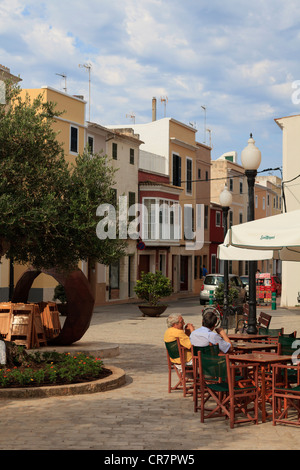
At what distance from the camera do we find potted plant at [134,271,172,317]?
25656 millimetres

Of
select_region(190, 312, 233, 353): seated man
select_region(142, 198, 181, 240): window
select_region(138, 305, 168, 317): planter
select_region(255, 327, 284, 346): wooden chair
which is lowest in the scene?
select_region(138, 305, 168, 317): planter

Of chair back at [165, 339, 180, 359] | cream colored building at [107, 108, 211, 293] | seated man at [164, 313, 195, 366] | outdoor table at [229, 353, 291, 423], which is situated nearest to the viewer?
outdoor table at [229, 353, 291, 423]

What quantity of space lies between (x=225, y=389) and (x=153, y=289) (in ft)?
58.0

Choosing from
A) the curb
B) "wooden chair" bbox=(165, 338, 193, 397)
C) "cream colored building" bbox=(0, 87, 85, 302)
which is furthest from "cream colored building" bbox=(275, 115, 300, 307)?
the curb

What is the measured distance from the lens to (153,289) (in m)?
25.7

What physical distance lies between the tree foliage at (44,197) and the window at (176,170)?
112 ft

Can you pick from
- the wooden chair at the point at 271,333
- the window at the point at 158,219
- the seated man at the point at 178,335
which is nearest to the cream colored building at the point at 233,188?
the window at the point at 158,219

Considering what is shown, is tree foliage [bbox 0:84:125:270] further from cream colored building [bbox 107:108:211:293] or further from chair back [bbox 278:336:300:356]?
cream colored building [bbox 107:108:211:293]

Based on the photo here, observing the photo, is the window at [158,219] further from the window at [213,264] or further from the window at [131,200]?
the window at [213,264]

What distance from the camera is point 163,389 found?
33.8ft

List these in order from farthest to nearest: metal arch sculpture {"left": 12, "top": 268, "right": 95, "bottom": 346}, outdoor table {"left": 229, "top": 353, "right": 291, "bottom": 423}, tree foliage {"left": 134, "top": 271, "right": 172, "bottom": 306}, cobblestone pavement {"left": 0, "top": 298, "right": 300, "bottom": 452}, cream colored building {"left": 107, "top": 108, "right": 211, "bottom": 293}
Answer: cream colored building {"left": 107, "top": 108, "right": 211, "bottom": 293} < tree foliage {"left": 134, "top": 271, "right": 172, "bottom": 306} < metal arch sculpture {"left": 12, "top": 268, "right": 95, "bottom": 346} < outdoor table {"left": 229, "top": 353, "right": 291, "bottom": 423} < cobblestone pavement {"left": 0, "top": 298, "right": 300, "bottom": 452}

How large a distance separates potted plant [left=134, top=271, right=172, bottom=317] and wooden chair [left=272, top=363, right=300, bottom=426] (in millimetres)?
16524
